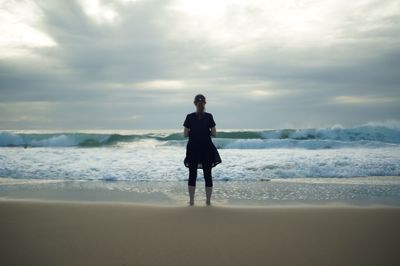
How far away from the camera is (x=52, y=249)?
9.05 feet

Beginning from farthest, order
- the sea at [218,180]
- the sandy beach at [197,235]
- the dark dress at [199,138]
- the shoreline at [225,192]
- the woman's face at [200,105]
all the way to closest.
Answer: the sea at [218,180] → the shoreline at [225,192] → the dark dress at [199,138] → the woman's face at [200,105] → the sandy beach at [197,235]

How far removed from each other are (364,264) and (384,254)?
0.34m

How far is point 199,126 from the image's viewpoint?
5.22 metres

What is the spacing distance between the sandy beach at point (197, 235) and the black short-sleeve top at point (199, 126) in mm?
1174

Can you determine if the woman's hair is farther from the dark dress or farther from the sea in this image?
the sea

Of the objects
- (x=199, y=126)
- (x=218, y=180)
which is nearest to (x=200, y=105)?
(x=199, y=126)

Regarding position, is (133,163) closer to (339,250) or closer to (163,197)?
(163,197)

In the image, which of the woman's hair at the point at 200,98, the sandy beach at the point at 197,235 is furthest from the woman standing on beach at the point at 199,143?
the sandy beach at the point at 197,235

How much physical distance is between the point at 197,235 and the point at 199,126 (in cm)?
230

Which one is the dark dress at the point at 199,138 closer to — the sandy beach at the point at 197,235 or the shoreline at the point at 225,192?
the shoreline at the point at 225,192

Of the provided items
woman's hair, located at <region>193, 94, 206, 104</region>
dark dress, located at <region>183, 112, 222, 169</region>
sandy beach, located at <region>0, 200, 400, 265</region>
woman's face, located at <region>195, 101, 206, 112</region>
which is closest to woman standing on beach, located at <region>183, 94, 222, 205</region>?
dark dress, located at <region>183, 112, 222, 169</region>

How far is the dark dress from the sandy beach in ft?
2.97

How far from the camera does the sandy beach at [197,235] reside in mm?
2557

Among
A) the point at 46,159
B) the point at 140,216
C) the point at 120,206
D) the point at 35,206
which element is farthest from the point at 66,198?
the point at 46,159
